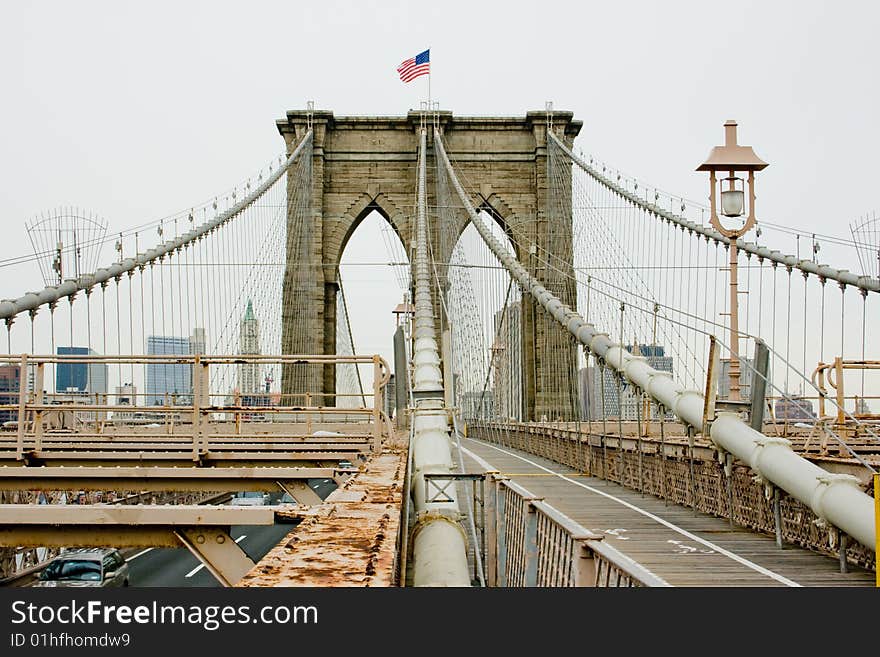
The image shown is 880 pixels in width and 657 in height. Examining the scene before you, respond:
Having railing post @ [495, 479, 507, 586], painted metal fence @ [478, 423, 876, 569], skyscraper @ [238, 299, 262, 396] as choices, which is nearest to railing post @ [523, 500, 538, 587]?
railing post @ [495, 479, 507, 586]

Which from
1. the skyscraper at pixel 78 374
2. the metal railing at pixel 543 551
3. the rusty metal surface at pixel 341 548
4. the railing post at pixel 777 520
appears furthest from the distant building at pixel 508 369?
the rusty metal surface at pixel 341 548

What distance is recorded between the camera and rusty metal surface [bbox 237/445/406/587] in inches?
119

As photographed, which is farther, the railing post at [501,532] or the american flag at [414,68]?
the american flag at [414,68]

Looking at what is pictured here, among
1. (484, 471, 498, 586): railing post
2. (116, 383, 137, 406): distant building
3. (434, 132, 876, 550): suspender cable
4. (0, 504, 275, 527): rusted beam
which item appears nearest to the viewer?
(0, 504, 275, 527): rusted beam

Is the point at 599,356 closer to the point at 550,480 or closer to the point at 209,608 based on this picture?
the point at 550,480

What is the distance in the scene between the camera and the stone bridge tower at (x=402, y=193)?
45188 mm

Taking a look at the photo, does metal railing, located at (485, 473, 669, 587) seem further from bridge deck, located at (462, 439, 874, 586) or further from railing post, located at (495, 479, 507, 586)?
bridge deck, located at (462, 439, 874, 586)

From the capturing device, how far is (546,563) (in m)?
4.79

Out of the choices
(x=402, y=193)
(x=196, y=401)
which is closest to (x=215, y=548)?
(x=196, y=401)

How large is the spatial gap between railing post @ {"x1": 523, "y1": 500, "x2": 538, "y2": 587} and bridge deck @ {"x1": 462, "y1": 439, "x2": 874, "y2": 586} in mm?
3126

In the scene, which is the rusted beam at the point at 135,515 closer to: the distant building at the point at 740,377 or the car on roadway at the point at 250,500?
the distant building at the point at 740,377

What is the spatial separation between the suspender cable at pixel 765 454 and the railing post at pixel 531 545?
11.5 feet

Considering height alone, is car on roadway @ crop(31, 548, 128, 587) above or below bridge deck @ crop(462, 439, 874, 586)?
below

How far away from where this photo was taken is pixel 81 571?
56.2 ft
